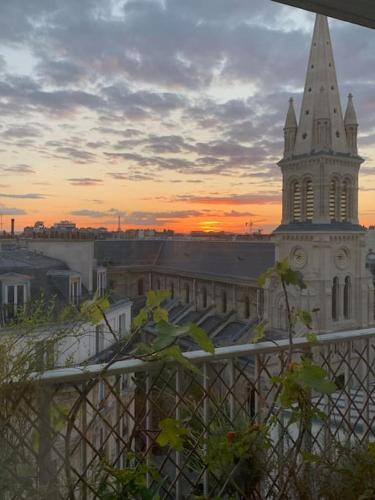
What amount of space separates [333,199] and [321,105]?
364 cm

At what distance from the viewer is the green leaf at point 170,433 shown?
113cm

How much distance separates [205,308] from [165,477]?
1782cm

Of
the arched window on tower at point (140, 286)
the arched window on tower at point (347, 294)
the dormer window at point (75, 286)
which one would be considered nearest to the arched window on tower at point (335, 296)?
the arched window on tower at point (347, 294)

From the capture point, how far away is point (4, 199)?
390cm

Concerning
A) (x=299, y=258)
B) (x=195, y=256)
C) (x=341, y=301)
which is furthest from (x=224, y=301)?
(x=341, y=301)

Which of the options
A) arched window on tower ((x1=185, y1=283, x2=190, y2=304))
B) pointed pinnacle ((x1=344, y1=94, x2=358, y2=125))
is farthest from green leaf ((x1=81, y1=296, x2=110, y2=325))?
arched window on tower ((x1=185, y1=283, x2=190, y2=304))

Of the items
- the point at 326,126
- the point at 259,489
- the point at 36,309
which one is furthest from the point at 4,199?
the point at 326,126

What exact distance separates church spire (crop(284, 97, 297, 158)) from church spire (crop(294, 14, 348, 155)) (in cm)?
50

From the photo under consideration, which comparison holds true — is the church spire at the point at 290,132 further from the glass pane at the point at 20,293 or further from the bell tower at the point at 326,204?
the glass pane at the point at 20,293

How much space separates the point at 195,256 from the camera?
2223cm

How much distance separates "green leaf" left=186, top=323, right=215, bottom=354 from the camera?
43.1 inches

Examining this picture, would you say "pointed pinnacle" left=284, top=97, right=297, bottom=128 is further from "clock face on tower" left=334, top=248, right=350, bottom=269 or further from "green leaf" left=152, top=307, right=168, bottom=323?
"green leaf" left=152, top=307, right=168, bottom=323

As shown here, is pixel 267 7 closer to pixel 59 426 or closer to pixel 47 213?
pixel 59 426

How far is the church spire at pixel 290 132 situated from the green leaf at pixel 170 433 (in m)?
17.0
